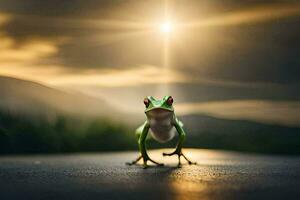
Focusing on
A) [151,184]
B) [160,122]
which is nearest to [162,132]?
[160,122]

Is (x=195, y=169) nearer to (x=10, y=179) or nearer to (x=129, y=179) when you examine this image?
(x=129, y=179)

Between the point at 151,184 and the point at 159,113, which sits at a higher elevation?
the point at 159,113

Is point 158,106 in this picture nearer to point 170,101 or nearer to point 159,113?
point 159,113

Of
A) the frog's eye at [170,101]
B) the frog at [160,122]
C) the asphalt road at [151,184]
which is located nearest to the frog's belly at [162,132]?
the frog at [160,122]

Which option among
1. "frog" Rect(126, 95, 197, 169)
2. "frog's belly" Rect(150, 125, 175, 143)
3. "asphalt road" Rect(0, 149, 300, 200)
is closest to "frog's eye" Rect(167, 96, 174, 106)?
"frog" Rect(126, 95, 197, 169)

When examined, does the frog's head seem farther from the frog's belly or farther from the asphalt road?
the asphalt road

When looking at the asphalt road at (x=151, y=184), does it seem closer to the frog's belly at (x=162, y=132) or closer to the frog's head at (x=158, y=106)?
the frog's belly at (x=162, y=132)

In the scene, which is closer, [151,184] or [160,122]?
[151,184]
